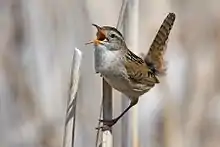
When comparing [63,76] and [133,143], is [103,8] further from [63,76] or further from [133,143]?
[133,143]

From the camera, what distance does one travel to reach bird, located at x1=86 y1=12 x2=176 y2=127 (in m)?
1.44

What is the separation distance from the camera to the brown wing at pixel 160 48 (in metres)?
1.65

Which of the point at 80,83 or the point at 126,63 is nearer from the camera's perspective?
the point at 126,63

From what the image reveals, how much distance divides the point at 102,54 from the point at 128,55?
0.15 meters

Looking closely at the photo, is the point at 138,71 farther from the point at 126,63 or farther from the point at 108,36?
the point at 108,36

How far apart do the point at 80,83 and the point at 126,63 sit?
1.00 feet

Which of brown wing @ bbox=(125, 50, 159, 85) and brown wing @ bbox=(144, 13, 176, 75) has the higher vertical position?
brown wing @ bbox=(144, 13, 176, 75)

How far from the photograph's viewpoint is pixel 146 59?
1.73 meters

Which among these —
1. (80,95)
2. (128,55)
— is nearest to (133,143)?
(128,55)

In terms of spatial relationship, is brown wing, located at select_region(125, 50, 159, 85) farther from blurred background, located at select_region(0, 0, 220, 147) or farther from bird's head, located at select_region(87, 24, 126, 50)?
blurred background, located at select_region(0, 0, 220, 147)

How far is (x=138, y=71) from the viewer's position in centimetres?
166

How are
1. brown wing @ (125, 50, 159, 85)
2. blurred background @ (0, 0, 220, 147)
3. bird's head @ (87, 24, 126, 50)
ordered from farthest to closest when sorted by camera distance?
1. blurred background @ (0, 0, 220, 147)
2. brown wing @ (125, 50, 159, 85)
3. bird's head @ (87, 24, 126, 50)

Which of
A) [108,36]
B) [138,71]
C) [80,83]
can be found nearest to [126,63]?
[138,71]

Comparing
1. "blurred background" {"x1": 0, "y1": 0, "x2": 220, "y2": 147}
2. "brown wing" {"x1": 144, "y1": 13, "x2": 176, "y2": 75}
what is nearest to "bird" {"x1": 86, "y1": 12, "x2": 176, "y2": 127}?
"brown wing" {"x1": 144, "y1": 13, "x2": 176, "y2": 75}
